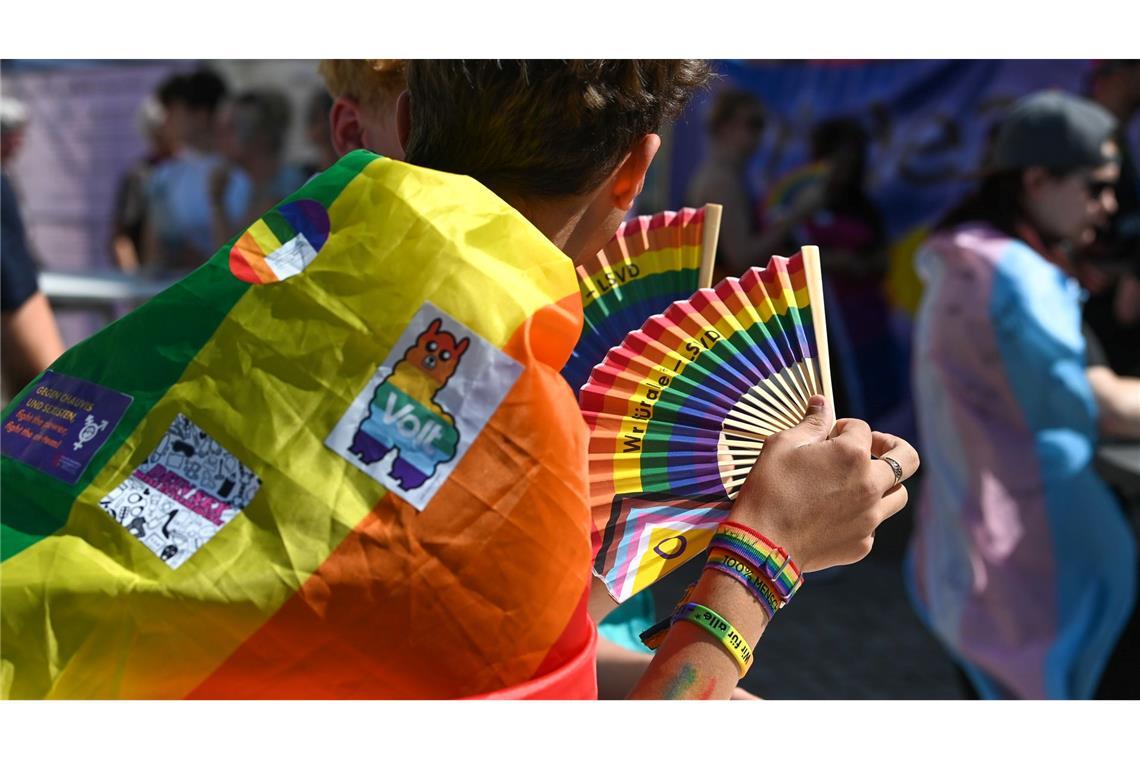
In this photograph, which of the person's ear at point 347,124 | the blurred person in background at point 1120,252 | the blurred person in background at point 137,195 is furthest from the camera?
the blurred person in background at point 137,195

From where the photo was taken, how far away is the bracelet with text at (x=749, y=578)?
1.13 m

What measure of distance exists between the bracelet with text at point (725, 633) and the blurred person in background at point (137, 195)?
6.94 metres

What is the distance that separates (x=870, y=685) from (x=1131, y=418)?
1.54m

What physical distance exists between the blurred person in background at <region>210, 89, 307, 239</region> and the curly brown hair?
4951 mm

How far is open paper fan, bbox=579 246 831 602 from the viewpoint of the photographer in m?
1.30

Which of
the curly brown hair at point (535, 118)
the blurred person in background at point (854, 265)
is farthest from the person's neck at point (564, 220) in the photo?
the blurred person in background at point (854, 265)

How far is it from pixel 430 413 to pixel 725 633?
0.35 m

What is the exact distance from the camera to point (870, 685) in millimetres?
4504

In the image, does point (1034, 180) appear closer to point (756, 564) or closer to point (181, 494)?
point (756, 564)

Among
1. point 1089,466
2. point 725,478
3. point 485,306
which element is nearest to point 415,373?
point 485,306

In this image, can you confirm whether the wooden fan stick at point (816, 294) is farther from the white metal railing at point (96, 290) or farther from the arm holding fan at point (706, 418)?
the white metal railing at point (96, 290)

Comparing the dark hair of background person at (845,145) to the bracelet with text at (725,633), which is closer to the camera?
the bracelet with text at (725,633)

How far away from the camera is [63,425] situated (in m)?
1.08

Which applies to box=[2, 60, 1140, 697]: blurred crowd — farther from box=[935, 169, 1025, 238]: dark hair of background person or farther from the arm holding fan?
the arm holding fan
